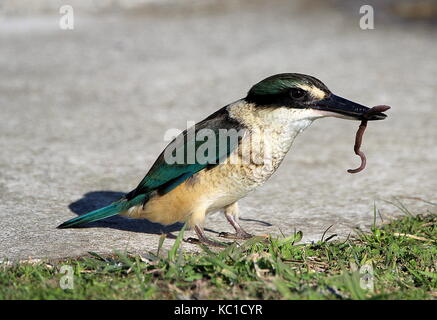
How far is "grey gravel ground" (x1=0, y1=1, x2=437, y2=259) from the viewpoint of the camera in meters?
5.30

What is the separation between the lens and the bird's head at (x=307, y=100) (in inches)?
173

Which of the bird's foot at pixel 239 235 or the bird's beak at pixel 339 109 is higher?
the bird's beak at pixel 339 109

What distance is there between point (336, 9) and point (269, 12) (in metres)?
1.11

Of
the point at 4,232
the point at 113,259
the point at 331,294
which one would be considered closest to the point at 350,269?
the point at 331,294

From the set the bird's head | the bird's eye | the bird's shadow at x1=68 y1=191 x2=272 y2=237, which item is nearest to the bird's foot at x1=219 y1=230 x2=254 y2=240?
the bird's shadow at x1=68 y1=191 x2=272 y2=237

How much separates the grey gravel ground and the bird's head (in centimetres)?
87

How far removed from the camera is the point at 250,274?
12.3ft

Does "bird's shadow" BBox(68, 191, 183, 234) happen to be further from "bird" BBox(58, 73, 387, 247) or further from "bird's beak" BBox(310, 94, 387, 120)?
"bird's beak" BBox(310, 94, 387, 120)

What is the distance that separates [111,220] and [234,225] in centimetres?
97

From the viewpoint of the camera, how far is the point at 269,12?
11.8m
